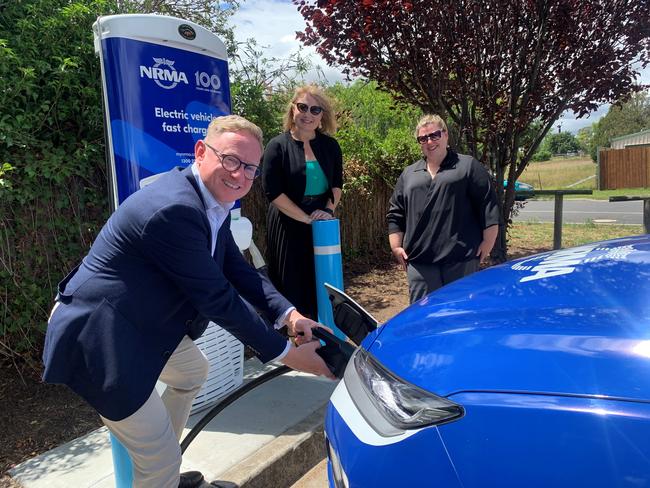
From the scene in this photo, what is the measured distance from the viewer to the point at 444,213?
340 cm

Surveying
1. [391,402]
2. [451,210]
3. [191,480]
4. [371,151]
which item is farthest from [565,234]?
[391,402]

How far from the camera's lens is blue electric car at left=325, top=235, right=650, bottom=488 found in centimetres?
116

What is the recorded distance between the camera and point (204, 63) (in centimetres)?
313

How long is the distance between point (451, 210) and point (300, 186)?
1.06 meters

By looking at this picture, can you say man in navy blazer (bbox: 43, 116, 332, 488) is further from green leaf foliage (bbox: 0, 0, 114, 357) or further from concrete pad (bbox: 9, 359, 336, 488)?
green leaf foliage (bbox: 0, 0, 114, 357)

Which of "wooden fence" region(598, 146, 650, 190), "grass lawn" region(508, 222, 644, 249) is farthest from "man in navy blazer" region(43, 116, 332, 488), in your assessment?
"wooden fence" region(598, 146, 650, 190)

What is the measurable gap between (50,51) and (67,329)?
8.19ft

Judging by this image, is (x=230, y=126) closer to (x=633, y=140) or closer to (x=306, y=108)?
(x=306, y=108)

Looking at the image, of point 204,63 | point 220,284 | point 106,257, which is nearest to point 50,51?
point 204,63

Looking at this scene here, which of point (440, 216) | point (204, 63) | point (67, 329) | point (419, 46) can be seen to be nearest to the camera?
point (67, 329)

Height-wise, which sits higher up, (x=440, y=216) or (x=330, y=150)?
(x=330, y=150)

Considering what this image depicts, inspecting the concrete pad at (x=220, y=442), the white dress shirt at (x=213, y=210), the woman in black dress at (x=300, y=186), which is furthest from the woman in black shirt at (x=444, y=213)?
the white dress shirt at (x=213, y=210)

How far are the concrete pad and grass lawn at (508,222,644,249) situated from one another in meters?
6.75

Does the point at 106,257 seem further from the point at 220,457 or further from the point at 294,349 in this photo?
the point at 220,457
